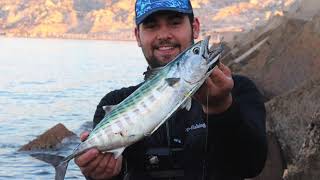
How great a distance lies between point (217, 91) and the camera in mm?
3240

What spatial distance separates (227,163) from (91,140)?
0.88 m

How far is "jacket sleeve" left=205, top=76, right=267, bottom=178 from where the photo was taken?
3471 millimetres

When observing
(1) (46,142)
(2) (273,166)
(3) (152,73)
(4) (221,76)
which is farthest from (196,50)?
(1) (46,142)

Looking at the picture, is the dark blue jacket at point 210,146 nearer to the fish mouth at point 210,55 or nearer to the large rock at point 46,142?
the fish mouth at point 210,55

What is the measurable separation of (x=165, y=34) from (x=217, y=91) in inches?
32.4

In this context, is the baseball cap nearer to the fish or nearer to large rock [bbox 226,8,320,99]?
the fish

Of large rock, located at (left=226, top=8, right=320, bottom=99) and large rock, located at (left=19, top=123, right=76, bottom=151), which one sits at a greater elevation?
large rock, located at (left=226, top=8, right=320, bottom=99)

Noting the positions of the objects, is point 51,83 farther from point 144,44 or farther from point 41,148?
point 144,44

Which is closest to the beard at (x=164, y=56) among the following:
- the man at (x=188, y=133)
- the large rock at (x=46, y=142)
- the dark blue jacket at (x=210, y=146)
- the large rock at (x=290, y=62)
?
the man at (x=188, y=133)

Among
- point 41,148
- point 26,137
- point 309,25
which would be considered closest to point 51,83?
point 26,137

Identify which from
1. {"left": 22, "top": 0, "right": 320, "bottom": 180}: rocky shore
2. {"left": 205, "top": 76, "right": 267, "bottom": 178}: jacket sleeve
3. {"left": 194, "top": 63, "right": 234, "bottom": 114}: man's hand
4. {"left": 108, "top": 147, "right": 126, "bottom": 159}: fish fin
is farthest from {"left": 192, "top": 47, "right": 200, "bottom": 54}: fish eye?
{"left": 22, "top": 0, "right": 320, "bottom": 180}: rocky shore

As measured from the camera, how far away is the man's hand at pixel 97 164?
3.45 meters

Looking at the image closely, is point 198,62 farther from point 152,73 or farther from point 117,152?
point 117,152

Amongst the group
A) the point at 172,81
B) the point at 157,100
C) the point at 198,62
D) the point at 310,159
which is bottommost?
the point at 310,159
